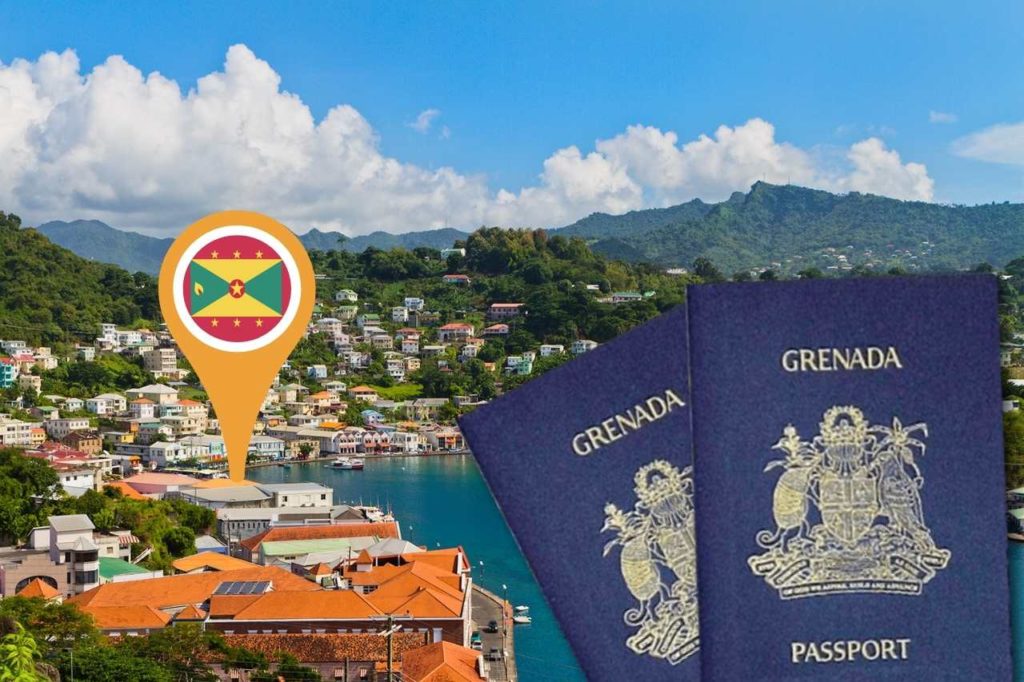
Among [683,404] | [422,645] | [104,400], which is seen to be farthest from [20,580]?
[104,400]

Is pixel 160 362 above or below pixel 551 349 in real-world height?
below

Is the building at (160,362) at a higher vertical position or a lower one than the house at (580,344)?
lower

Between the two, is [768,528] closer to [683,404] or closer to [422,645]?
[683,404]

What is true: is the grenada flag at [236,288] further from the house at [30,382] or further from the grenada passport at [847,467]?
the house at [30,382]

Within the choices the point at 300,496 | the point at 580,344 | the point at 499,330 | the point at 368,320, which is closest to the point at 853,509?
the point at 300,496

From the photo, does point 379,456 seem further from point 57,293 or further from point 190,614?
point 190,614

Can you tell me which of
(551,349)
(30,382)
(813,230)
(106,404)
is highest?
(813,230)

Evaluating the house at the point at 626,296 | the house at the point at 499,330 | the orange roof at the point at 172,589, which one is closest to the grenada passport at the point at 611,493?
the orange roof at the point at 172,589
